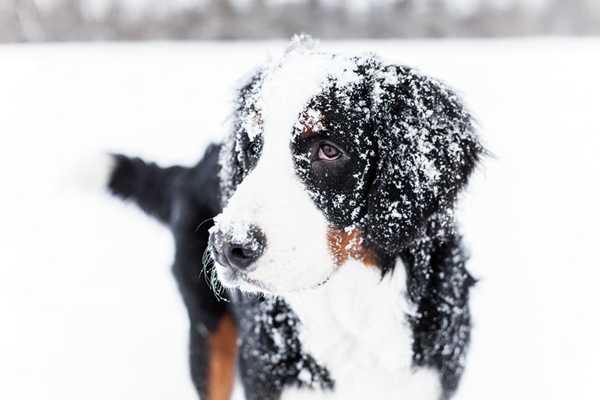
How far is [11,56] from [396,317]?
35.7 ft

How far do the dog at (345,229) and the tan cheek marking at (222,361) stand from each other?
36 centimetres

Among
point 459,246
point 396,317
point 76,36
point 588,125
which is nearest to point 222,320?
point 396,317

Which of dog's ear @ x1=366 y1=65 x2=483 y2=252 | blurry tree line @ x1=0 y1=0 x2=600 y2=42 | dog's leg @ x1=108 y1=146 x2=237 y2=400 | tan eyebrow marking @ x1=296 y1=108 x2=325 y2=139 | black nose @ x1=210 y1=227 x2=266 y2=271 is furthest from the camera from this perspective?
blurry tree line @ x1=0 y1=0 x2=600 y2=42

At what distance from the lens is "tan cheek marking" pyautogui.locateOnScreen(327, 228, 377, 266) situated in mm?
2088

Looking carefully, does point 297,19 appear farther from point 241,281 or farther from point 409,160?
point 241,281

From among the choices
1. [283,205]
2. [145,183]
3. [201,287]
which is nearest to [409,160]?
[283,205]

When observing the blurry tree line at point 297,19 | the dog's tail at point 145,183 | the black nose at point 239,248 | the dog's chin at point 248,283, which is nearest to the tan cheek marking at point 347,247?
the dog's chin at point 248,283

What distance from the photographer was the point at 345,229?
2.14 metres

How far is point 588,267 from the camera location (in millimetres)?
4535

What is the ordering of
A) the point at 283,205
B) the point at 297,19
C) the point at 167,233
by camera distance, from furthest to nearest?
the point at 297,19 → the point at 167,233 → the point at 283,205

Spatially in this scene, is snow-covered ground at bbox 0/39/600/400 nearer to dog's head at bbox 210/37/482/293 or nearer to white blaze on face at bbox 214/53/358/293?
dog's head at bbox 210/37/482/293

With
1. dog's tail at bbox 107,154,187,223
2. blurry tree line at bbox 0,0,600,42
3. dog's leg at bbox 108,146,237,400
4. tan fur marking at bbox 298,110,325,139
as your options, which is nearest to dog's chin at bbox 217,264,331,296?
tan fur marking at bbox 298,110,325,139

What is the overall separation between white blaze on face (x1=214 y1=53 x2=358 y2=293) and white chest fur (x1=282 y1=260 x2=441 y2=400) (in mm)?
304

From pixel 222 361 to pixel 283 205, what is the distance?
143cm
